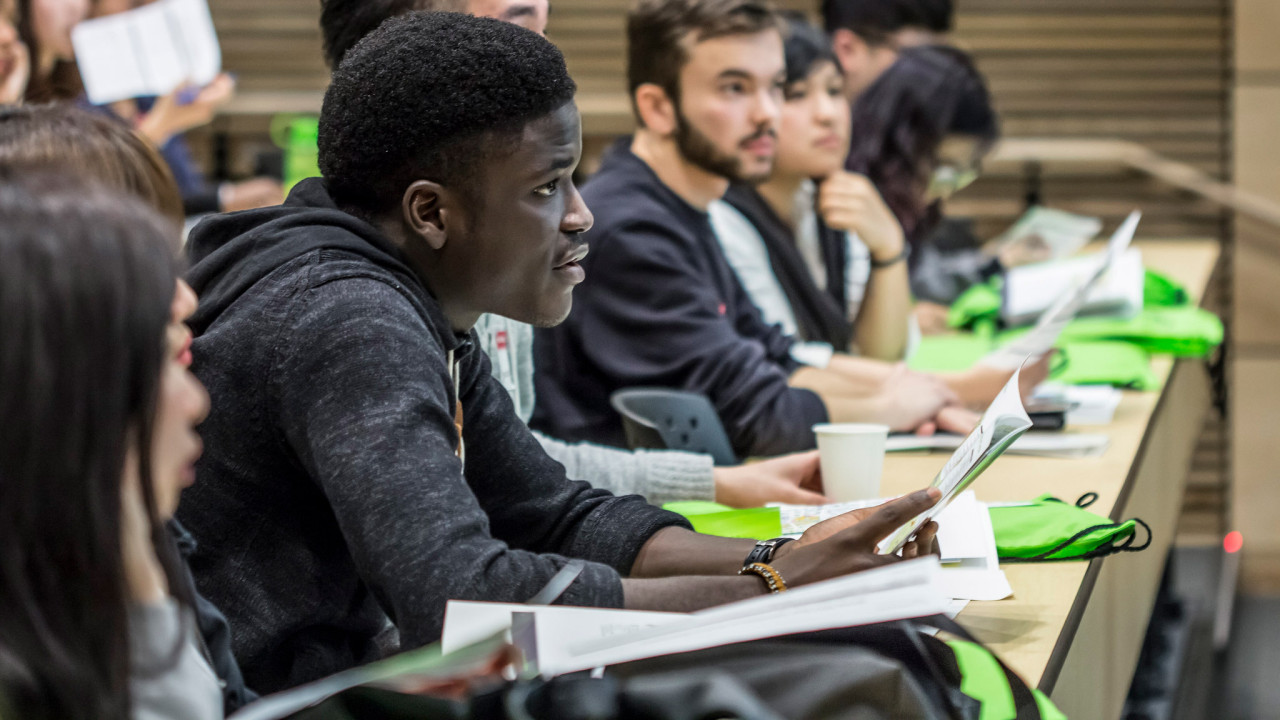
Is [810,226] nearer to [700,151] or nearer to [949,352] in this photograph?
[949,352]

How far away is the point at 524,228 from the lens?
1322 mm

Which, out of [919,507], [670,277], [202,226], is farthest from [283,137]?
[919,507]

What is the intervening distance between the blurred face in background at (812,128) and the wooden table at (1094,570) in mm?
848

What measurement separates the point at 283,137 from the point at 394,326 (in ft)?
15.6

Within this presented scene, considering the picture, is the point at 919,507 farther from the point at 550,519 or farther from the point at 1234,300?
the point at 1234,300

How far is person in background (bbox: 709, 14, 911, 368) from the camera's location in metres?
2.89

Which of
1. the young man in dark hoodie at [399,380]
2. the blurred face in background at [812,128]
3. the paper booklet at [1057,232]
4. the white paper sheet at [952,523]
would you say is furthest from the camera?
the paper booklet at [1057,232]

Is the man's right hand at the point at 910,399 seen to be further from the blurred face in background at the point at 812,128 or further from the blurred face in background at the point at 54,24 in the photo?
the blurred face in background at the point at 54,24

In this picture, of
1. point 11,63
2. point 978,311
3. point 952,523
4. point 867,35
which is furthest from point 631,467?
point 867,35

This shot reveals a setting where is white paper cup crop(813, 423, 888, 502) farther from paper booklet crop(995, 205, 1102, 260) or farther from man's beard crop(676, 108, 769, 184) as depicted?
paper booklet crop(995, 205, 1102, 260)

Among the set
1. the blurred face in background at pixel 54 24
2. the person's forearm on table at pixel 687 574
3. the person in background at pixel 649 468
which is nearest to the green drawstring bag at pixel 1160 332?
the person in background at pixel 649 468

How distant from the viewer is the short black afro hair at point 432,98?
48.8 inches

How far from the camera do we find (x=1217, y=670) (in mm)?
3916

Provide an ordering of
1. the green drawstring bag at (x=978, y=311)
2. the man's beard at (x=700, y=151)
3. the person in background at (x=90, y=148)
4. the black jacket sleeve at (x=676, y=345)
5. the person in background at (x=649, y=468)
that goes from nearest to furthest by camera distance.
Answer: the person in background at (x=90, y=148) → the person in background at (x=649, y=468) → the black jacket sleeve at (x=676, y=345) → the man's beard at (x=700, y=151) → the green drawstring bag at (x=978, y=311)
